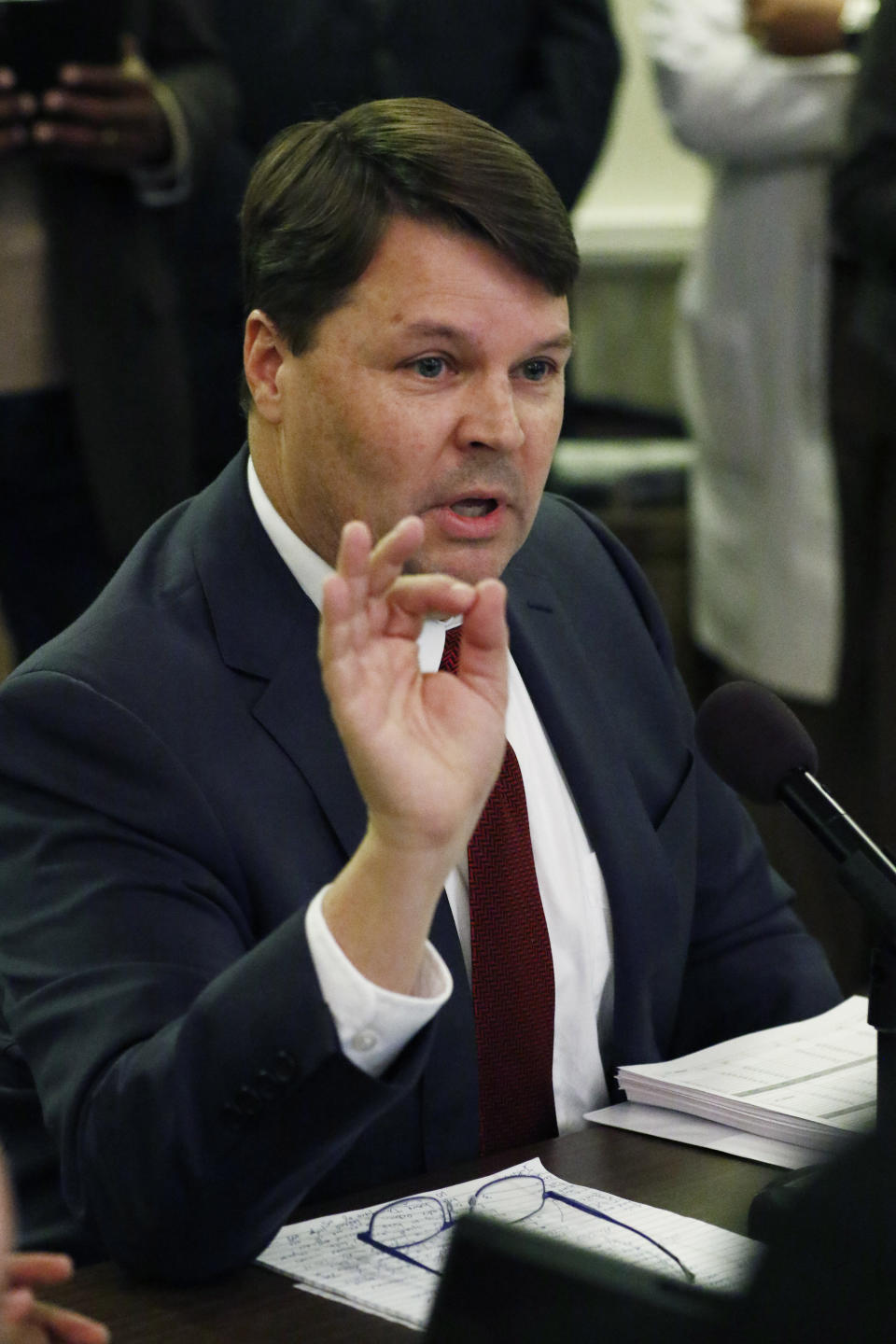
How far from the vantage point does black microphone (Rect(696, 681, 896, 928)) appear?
134 centimetres

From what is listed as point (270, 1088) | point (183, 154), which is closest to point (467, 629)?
point (270, 1088)

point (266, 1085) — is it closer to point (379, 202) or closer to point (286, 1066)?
point (286, 1066)

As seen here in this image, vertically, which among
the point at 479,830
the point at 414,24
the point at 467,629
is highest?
the point at 414,24

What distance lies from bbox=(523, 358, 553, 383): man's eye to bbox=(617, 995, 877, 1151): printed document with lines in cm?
61


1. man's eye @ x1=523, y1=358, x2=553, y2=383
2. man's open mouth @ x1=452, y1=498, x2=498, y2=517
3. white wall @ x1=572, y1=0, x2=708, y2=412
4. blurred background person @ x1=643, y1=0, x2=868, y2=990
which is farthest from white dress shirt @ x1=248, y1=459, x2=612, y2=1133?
white wall @ x1=572, y1=0, x2=708, y2=412

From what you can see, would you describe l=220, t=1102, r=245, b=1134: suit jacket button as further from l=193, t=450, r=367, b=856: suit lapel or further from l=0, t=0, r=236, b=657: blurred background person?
l=0, t=0, r=236, b=657: blurred background person

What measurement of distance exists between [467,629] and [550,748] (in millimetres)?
474

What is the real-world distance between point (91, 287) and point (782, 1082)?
184 cm

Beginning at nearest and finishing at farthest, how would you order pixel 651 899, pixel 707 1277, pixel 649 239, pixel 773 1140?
pixel 707 1277
pixel 773 1140
pixel 651 899
pixel 649 239

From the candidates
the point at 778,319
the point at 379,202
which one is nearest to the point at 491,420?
the point at 379,202

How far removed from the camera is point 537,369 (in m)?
1.71

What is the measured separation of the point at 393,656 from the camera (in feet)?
4.39

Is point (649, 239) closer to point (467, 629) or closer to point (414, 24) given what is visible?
point (414, 24)

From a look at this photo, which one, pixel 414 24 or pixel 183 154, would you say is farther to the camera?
pixel 414 24
